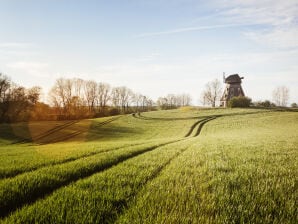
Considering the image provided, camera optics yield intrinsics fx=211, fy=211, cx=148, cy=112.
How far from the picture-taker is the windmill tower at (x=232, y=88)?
117 meters

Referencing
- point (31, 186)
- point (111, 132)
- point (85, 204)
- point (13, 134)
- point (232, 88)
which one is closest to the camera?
point (85, 204)

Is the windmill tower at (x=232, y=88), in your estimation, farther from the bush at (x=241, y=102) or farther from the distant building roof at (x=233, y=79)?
the bush at (x=241, y=102)

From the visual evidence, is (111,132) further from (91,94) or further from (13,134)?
(91,94)

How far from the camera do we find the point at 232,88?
4668 inches

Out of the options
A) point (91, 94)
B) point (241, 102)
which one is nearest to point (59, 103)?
point (91, 94)

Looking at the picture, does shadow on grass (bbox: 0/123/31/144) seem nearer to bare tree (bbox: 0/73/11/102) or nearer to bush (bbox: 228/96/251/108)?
bare tree (bbox: 0/73/11/102)

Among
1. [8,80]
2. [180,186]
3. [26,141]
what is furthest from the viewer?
[8,80]

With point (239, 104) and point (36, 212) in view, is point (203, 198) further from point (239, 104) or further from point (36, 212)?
point (239, 104)

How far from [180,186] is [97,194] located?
1.96 meters

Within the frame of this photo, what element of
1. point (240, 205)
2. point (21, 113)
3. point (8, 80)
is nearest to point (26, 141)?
point (21, 113)

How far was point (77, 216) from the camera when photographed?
11.5 feet

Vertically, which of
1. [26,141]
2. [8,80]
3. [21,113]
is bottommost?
[26,141]

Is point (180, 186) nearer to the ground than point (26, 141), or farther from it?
farther from it

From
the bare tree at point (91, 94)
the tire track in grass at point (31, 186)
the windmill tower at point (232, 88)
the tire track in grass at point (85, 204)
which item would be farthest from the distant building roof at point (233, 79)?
the tire track in grass at point (85, 204)
